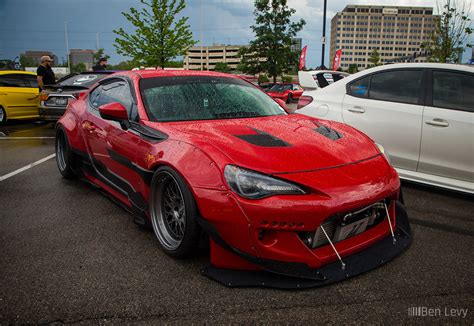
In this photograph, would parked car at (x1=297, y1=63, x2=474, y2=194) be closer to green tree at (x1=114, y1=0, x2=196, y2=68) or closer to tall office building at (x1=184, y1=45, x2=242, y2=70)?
green tree at (x1=114, y1=0, x2=196, y2=68)

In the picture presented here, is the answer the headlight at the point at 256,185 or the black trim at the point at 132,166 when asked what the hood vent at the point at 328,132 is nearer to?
the headlight at the point at 256,185

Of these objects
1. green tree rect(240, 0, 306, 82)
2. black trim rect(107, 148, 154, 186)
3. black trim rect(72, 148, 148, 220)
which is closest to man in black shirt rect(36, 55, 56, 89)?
black trim rect(72, 148, 148, 220)

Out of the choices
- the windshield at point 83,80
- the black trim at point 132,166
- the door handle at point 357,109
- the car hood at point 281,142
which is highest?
the windshield at point 83,80

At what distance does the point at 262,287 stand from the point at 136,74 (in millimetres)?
2368

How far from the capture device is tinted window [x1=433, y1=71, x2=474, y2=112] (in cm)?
408

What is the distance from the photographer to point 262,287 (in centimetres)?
239

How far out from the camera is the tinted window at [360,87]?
4.87 m

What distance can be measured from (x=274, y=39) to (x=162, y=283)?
3236cm

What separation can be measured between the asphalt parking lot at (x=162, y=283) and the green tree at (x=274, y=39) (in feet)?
102

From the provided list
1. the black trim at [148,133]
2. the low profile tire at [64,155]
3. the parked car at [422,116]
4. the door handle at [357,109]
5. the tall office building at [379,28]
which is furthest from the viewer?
the tall office building at [379,28]

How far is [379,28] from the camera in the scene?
152 m

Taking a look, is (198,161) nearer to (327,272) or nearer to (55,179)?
(327,272)

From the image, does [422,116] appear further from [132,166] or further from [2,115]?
[2,115]

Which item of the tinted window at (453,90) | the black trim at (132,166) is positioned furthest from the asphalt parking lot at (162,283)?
the tinted window at (453,90)
